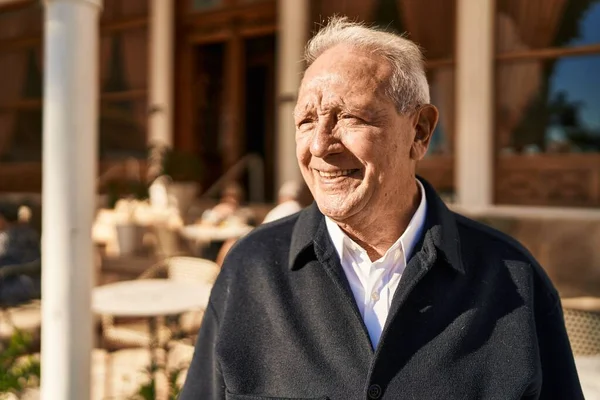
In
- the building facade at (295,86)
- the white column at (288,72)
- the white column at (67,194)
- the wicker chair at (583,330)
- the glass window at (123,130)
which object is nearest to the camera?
the white column at (67,194)

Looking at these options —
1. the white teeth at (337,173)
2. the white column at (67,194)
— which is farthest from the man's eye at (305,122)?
the white column at (67,194)

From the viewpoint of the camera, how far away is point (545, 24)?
6.72 m

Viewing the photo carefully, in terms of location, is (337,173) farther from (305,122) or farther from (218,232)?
(218,232)

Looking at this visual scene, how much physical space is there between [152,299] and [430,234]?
2354 mm

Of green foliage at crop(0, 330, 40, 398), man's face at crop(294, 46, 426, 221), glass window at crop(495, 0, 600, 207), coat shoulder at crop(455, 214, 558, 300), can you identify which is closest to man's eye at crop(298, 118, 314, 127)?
man's face at crop(294, 46, 426, 221)

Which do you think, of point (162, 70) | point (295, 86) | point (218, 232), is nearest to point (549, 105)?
point (295, 86)

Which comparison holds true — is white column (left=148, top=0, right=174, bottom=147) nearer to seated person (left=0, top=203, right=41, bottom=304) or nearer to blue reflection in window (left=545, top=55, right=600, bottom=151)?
seated person (left=0, top=203, right=41, bottom=304)

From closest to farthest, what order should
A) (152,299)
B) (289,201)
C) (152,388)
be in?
(152,388) < (152,299) < (289,201)

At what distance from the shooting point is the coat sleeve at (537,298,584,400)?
1.39 meters

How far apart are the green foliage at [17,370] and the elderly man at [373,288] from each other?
150cm

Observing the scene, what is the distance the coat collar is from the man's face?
0.09 meters

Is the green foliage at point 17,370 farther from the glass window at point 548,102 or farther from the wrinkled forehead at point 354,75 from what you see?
the glass window at point 548,102

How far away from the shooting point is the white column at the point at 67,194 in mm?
2004

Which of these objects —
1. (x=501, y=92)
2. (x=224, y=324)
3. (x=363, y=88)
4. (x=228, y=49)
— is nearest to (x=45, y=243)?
(x=224, y=324)
